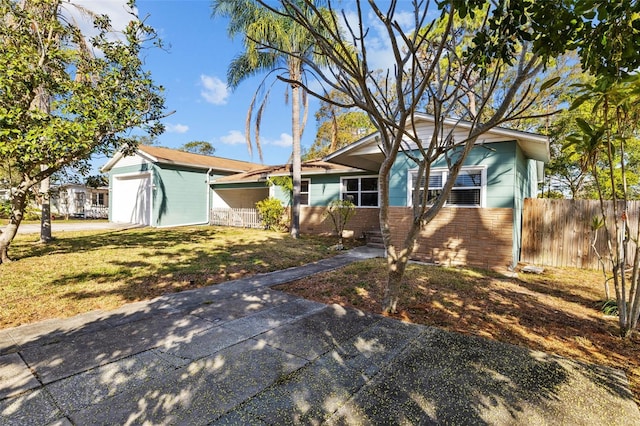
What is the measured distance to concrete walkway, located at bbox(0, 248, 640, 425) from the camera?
2219 millimetres

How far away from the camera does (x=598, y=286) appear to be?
253 inches

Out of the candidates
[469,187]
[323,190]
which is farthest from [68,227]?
[469,187]

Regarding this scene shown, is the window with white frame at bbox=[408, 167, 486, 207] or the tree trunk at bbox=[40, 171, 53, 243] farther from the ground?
the window with white frame at bbox=[408, 167, 486, 207]

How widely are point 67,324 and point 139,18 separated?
7119 millimetres

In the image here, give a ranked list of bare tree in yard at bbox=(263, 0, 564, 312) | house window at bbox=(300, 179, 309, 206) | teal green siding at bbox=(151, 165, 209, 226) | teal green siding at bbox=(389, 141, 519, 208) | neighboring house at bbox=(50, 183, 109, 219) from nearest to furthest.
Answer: bare tree in yard at bbox=(263, 0, 564, 312) → teal green siding at bbox=(389, 141, 519, 208) → house window at bbox=(300, 179, 309, 206) → teal green siding at bbox=(151, 165, 209, 226) → neighboring house at bbox=(50, 183, 109, 219)

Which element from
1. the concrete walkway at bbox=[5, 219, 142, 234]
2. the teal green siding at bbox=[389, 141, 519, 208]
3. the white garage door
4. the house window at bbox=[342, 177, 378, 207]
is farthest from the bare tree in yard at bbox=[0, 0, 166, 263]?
the white garage door

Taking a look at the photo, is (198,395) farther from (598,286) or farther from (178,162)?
(178,162)

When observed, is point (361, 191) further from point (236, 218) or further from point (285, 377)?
point (285, 377)

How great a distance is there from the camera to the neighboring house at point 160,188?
16797 mm

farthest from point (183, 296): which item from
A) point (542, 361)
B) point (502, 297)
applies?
point (502, 297)

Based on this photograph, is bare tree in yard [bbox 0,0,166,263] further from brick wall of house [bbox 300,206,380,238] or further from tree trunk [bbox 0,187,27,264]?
brick wall of house [bbox 300,206,380,238]

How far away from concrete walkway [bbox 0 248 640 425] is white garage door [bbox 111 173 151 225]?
15030mm

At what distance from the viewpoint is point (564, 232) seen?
8617 millimetres

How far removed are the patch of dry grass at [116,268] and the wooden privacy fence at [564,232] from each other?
19.9 ft
